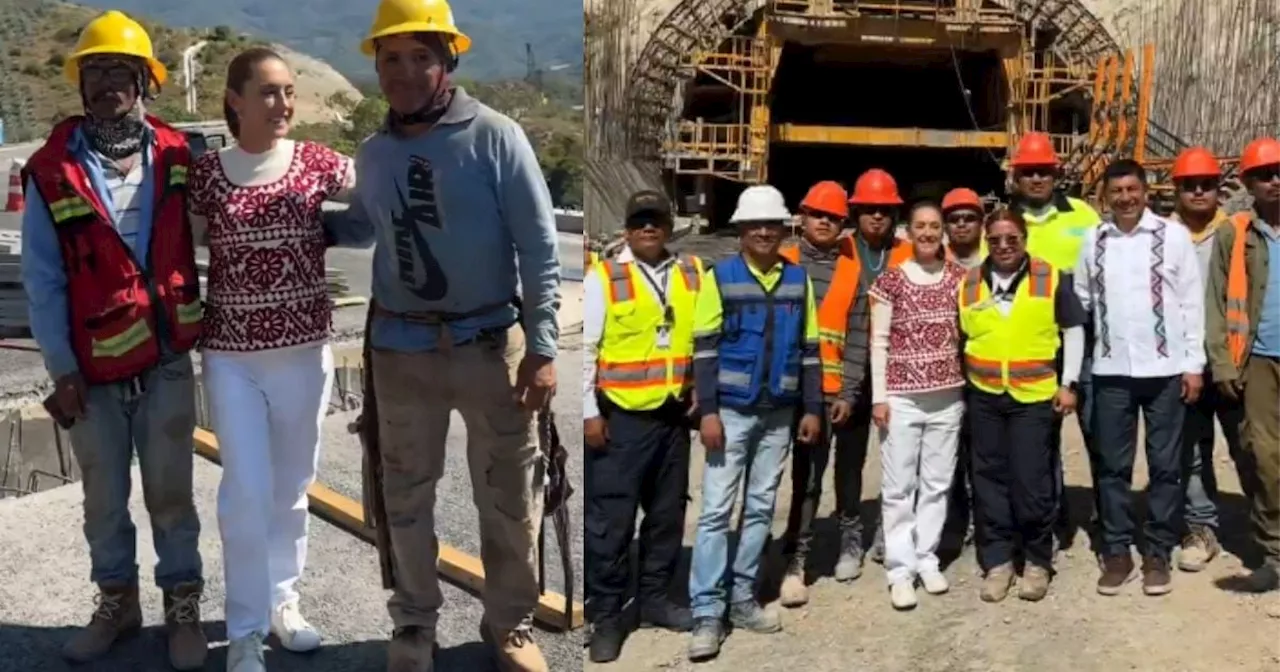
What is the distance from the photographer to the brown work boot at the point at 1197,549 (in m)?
2.43

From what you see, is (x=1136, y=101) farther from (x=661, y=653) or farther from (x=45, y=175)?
(x=45, y=175)

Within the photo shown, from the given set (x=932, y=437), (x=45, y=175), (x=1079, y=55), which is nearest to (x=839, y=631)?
(x=932, y=437)

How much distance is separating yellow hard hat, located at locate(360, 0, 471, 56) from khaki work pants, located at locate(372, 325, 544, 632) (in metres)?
0.41

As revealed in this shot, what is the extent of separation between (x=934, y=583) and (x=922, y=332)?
0.47m

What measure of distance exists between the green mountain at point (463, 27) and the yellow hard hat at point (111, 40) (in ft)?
0.41

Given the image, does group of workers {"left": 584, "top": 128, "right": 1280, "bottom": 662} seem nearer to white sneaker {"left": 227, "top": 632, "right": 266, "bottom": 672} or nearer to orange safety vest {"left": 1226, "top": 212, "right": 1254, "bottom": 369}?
orange safety vest {"left": 1226, "top": 212, "right": 1254, "bottom": 369}

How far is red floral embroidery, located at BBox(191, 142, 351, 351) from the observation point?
170 centimetres

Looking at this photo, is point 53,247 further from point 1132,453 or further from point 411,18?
point 1132,453

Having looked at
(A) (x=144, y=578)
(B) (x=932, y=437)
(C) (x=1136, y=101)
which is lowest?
(A) (x=144, y=578)

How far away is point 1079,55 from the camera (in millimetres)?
2154

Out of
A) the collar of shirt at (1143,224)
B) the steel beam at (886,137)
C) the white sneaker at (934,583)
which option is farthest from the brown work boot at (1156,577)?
the steel beam at (886,137)

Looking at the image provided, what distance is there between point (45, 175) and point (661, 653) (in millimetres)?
1281

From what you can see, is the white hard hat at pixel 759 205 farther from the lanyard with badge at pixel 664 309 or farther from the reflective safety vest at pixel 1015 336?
the reflective safety vest at pixel 1015 336

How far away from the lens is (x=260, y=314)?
173 cm
